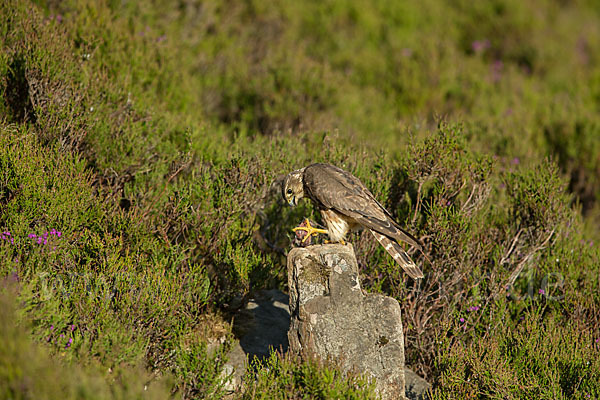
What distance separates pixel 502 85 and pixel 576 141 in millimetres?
2920

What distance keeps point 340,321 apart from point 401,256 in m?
0.80

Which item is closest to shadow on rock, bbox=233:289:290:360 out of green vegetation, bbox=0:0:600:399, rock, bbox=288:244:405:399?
green vegetation, bbox=0:0:600:399

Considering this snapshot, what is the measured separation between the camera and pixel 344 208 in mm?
4941

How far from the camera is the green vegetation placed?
176 inches

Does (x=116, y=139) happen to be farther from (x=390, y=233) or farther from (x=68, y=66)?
(x=390, y=233)

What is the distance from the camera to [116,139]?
21.6 feet

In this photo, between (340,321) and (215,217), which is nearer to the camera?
(340,321)

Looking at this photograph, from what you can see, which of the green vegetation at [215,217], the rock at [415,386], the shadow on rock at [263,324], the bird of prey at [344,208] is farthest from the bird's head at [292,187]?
the rock at [415,386]

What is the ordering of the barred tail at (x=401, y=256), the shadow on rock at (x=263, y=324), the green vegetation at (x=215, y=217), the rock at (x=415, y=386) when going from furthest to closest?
the shadow on rock at (x=263, y=324) → the rock at (x=415, y=386) → the barred tail at (x=401, y=256) → the green vegetation at (x=215, y=217)

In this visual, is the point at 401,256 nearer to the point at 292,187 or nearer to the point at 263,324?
the point at 292,187

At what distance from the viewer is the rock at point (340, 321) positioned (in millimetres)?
4508

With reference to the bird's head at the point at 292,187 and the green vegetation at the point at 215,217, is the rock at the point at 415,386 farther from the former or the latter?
the bird's head at the point at 292,187

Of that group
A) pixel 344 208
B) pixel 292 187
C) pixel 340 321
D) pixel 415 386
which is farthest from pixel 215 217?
pixel 415 386

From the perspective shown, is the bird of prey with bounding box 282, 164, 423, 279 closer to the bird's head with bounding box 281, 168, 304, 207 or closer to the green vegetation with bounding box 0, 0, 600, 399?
the bird's head with bounding box 281, 168, 304, 207
